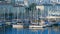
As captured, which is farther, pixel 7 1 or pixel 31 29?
pixel 7 1

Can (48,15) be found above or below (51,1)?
below

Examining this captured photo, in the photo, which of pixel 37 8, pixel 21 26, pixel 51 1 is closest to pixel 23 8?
pixel 37 8

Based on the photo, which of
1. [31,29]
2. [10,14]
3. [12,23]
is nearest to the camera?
[31,29]

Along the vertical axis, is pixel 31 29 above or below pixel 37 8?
below

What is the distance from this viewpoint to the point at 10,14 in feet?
18.2

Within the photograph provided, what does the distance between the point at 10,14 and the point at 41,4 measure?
924 millimetres

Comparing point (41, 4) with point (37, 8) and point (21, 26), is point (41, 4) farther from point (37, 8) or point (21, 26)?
point (21, 26)

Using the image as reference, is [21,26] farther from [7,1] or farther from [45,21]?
[7,1]

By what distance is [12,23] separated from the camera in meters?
4.75

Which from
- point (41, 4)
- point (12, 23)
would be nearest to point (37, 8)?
point (41, 4)

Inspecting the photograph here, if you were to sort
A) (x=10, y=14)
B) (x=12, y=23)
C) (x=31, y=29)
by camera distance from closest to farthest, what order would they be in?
(x=31, y=29)
(x=12, y=23)
(x=10, y=14)

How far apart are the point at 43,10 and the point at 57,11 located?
0.39m

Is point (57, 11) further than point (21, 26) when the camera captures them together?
Yes

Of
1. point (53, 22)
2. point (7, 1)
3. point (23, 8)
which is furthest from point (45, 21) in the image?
point (7, 1)
